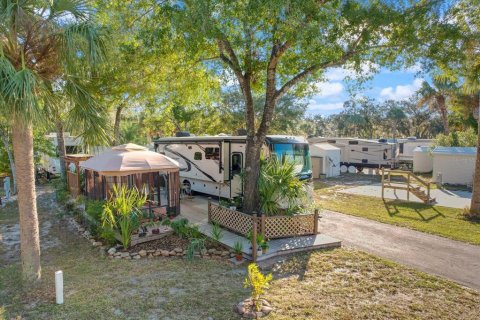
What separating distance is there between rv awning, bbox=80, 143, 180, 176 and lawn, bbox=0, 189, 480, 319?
257 centimetres

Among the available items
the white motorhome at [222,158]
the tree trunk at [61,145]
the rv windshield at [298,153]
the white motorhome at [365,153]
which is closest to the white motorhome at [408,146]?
the white motorhome at [365,153]

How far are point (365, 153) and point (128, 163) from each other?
71.3ft

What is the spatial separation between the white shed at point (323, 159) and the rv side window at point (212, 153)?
38.2 feet

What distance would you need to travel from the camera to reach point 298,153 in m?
11.8

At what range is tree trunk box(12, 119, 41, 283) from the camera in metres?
5.98

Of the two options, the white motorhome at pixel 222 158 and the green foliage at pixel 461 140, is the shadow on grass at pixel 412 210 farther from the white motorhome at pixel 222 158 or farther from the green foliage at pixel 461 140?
the green foliage at pixel 461 140

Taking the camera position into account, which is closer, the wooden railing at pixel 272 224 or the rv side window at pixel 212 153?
the wooden railing at pixel 272 224

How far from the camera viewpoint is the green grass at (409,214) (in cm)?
1028

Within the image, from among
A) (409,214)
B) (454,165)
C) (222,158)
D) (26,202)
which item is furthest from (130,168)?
(454,165)

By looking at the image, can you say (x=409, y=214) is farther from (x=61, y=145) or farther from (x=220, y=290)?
(x=61, y=145)

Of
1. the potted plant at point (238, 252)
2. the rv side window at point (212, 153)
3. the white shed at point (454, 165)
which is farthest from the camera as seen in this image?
the white shed at point (454, 165)

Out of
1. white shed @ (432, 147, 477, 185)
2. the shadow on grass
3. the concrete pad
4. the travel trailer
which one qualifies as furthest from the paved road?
the travel trailer

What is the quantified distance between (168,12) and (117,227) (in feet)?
19.5

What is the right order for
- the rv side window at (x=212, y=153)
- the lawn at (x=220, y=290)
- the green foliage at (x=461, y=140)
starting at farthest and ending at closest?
the green foliage at (x=461, y=140) < the rv side window at (x=212, y=153) < the lawn at (x=220, y=290)
